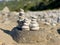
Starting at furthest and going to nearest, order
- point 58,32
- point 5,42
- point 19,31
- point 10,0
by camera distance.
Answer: point 10,0 < point 58,32 < point 19,31 < point 5,42

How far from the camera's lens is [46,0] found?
1977 inches

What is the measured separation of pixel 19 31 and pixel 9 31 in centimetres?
187

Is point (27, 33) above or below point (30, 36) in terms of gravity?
above

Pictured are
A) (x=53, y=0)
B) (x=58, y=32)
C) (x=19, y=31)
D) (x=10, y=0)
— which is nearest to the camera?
(x=19, y=31)

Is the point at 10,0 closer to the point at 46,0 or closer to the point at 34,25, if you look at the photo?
the point at 46,0

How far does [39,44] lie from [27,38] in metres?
1.06

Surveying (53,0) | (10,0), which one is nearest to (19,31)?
(53,0)

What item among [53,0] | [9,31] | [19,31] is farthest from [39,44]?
[53,0]

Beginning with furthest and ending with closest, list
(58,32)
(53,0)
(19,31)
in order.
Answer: (53,0) < (58,32) < (19,31)

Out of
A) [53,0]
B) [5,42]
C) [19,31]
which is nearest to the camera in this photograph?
[5,42]

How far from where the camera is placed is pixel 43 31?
18188 mm

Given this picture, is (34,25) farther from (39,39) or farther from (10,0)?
(10,0)

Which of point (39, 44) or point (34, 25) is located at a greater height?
point (34, 25)

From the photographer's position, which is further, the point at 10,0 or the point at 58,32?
the point at 10,0
